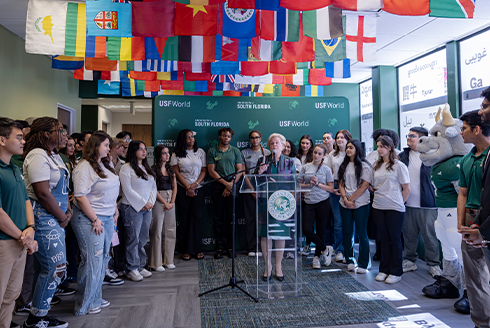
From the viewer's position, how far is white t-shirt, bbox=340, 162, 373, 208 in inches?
162

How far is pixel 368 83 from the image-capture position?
31.6 feet

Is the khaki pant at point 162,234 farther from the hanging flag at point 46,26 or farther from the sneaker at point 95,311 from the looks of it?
the hanging flag at point 46,26

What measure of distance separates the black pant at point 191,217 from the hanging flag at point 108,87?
435cm

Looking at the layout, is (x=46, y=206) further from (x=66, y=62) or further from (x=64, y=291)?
(x=66, y=62)

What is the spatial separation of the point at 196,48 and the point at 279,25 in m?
1.40

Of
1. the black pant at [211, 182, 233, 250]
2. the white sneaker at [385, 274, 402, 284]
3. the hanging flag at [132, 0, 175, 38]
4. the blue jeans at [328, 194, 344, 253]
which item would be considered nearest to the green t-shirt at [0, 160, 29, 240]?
the hanging flag at [132, 0, 175, 38]

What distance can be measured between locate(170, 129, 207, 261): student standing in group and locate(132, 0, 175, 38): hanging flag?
1447 millimetres

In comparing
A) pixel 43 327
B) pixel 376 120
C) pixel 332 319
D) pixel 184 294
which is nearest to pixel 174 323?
pixel 184 294

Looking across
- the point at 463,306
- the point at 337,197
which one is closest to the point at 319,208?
the point at 337,197

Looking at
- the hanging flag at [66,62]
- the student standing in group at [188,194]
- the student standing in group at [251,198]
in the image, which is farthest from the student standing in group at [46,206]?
the hanging flag at [66,62]

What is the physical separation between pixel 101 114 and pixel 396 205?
12542mm

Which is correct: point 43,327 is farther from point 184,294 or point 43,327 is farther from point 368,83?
point 368,83

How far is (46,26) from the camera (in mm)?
4375

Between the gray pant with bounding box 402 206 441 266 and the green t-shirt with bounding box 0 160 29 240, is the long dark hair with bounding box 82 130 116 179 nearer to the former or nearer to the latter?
the green t-shirt with bounding box 0 160 29 240
